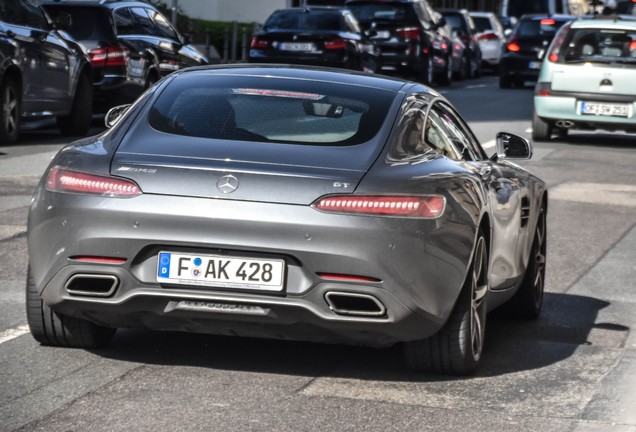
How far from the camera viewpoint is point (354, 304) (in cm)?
617

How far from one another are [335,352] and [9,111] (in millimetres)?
10660

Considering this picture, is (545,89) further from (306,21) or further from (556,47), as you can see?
(306,21)

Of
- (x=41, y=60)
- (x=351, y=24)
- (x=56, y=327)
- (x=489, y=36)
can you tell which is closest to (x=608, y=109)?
(x=41, y=60)

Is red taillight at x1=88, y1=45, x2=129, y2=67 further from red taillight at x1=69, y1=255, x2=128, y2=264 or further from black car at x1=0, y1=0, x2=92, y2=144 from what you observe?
red taillight at x1=69, y1=255, x2=128, y2=264

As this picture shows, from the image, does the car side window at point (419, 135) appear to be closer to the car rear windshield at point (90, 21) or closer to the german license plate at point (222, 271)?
the german license plate at point (222, 271)

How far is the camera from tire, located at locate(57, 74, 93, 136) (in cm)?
1914

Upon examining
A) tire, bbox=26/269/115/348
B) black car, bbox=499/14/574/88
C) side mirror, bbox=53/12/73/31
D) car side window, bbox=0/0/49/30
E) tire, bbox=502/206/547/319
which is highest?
tire, bbox=26/269/115/348

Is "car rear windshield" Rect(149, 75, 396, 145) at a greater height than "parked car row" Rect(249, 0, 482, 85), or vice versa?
"car rear windshield" Rect(149, 75, 396, 145)

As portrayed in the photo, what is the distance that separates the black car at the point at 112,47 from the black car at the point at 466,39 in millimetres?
20817

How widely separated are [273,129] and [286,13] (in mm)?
23094

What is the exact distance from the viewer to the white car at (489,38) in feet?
157

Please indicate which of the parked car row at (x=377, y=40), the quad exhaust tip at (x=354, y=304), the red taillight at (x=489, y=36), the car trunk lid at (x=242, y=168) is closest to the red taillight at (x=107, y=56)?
the parked car row at (x=377, y=40)

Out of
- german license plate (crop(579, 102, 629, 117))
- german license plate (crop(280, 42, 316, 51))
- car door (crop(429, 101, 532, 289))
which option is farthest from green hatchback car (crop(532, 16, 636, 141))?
car door (crop(429, 101, 532, 289))

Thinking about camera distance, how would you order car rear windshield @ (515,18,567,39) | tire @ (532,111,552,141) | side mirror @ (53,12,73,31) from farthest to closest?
car rear windshield @ (515,18,567,39) < tire @ (532,111,552,141) < side mirror @ (53,12,73,31)
